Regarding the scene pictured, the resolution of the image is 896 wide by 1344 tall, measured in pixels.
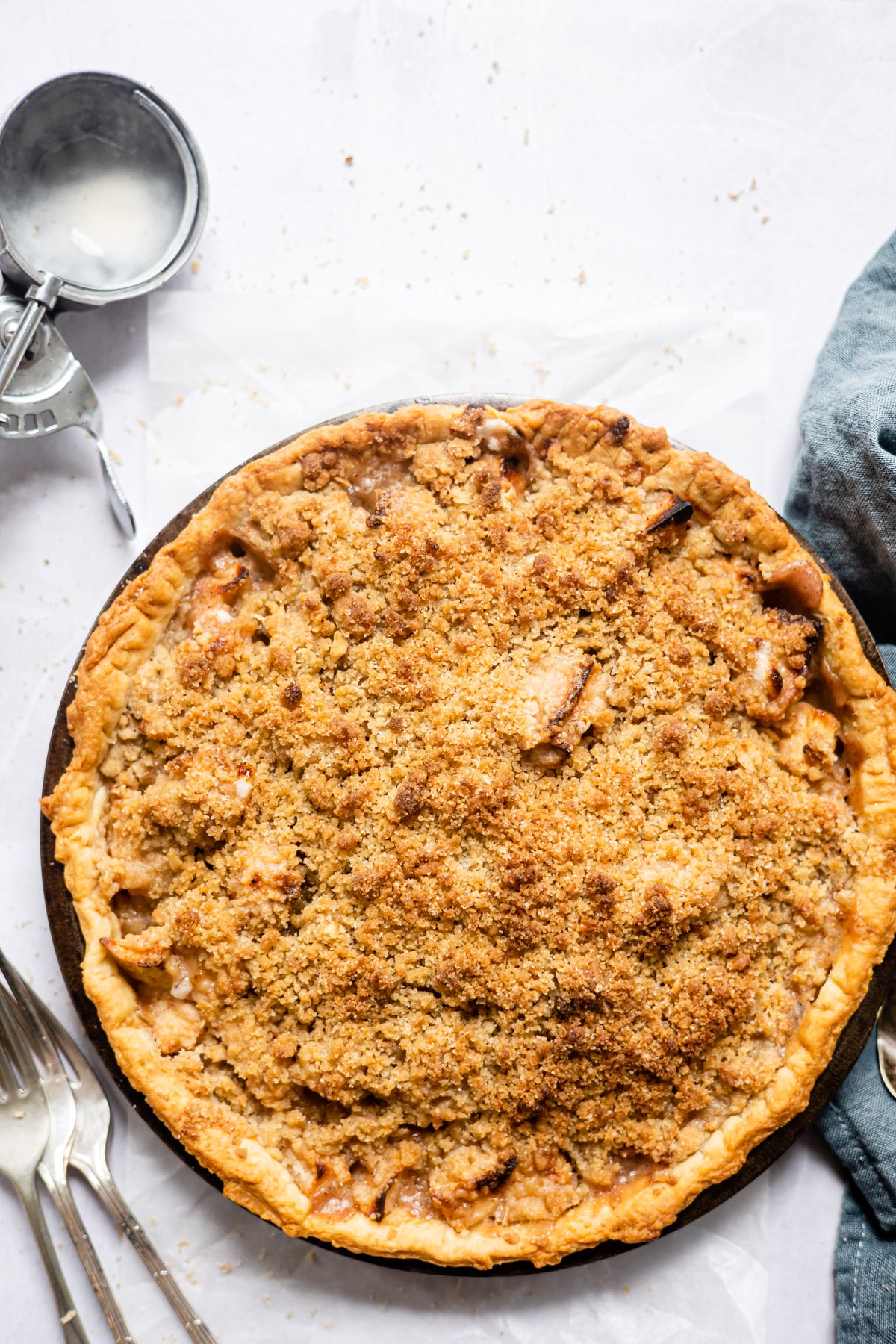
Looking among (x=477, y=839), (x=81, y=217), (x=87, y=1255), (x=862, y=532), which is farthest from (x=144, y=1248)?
(x=81, y=217)

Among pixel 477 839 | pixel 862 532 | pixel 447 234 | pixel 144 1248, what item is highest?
pixel 447 234

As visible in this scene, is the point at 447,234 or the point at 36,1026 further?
the point at 447,234

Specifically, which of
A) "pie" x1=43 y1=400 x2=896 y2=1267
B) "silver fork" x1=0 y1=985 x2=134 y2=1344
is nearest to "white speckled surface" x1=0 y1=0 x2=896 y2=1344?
"silver fork" x1=0 y1=985 x2=134 y2=1344

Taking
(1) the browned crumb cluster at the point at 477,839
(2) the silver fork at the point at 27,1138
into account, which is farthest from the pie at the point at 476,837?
(2) the silver fork at the point at 27,1138

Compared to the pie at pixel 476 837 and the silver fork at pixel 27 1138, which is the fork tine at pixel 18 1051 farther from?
the pie at pixel 476 837

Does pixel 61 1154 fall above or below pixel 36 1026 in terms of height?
below

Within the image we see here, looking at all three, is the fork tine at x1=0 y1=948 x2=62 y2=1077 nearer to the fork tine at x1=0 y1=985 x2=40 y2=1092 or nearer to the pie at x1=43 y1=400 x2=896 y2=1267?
the fork tine at x1=0 y1=985 x2=40 y2=1092

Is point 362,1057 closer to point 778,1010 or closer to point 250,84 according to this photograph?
point 778,1010

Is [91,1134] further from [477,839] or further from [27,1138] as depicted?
[477,839]
